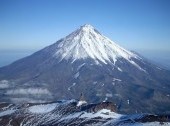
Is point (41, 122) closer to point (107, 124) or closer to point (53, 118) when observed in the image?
point (53, 118)

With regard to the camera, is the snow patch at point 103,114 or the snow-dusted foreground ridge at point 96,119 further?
the snow patch at point 103,114

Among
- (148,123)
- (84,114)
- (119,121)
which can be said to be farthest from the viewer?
(84,114)

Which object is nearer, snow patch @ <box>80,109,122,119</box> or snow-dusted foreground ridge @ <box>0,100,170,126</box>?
snow-dusted foreground ridge @ <box>0,100,170,126</box>

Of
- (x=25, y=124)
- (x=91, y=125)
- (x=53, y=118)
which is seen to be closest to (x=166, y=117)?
(x=91, y=125)

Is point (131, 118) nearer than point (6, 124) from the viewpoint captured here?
Yes

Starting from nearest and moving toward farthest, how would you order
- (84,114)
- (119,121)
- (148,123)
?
(148,123)
(119,121)
(84,114)

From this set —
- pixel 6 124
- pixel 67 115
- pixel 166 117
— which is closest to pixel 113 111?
pixel 67 115

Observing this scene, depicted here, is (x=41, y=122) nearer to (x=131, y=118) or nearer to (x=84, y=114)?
(x=84, y=114)

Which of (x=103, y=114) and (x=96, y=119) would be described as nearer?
(x=96, y=119)

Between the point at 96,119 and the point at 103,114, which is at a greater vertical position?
the point at 103,114
